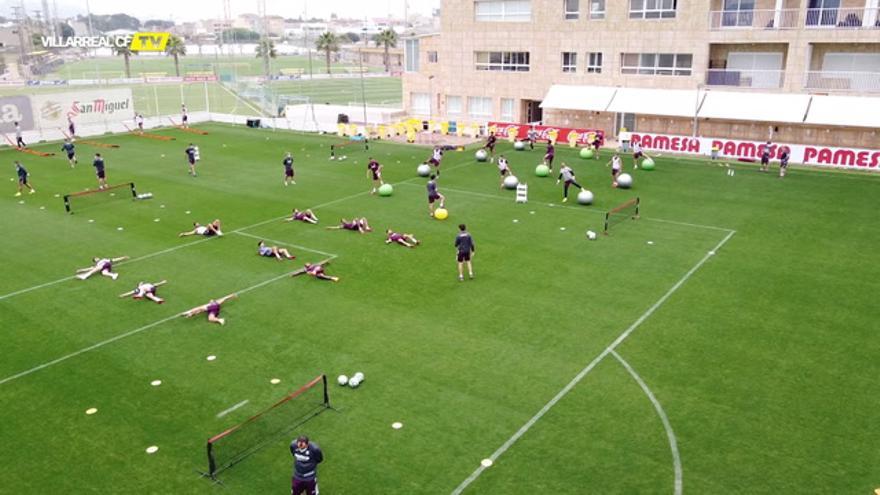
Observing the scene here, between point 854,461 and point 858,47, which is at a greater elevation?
point 858,47

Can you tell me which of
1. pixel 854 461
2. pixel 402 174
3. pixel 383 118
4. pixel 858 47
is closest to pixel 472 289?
pixel 854 461

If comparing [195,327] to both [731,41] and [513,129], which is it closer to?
[513,129]

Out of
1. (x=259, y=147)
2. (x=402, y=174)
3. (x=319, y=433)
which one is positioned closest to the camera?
(x=319, y=433)

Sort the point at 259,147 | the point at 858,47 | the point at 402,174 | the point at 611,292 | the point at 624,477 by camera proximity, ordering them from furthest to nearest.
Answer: the point at 259,147, the point at 858,47, the point at 402,174, the point at 611,292, the point at 624,477

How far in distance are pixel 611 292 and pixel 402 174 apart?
20.5 metres

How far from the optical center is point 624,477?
1202cm

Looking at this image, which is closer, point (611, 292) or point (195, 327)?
point (195, 327)

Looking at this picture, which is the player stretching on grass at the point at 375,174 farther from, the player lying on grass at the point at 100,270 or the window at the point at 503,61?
the window at the point at 503,61

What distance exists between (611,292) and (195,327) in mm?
12318

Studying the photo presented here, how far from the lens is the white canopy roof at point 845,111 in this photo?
39.2 m

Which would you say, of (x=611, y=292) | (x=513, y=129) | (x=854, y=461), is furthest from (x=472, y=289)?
(x=513, y=129)

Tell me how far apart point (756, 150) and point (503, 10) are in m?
24.3

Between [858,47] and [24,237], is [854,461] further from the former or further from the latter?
[858,47]

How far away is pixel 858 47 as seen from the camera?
1644 inches
